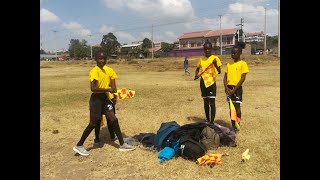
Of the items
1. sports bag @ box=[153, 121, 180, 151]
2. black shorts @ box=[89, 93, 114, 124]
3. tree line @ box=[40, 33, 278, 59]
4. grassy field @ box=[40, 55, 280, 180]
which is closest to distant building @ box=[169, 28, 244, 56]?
tree line @ box=[40, 33, 278, 59]

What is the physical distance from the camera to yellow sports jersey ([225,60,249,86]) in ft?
22.2

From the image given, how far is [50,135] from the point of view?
298 inches

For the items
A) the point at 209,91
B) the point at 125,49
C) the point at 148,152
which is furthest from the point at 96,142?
the point at 125,49

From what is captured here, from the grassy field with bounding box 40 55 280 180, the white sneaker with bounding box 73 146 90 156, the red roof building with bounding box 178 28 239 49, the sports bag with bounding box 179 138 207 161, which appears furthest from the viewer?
the red roof building with bounding box 178 28 239 49

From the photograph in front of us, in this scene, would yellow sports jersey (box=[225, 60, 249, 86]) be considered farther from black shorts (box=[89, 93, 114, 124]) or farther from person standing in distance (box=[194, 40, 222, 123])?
black shorts (box=[89, 93, 114, 124])

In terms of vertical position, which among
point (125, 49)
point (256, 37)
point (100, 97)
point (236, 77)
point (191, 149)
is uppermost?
point (256, 37)

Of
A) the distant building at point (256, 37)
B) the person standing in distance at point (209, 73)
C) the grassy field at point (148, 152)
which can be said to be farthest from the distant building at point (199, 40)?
the person standing in distance at point (209, 73)

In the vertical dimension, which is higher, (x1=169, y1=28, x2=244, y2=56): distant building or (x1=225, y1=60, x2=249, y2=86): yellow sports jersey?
(x1=169, y1=28, x2=244, y2=56): distant building

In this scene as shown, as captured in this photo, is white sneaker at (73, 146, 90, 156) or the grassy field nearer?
the grassy field

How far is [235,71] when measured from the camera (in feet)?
22.4

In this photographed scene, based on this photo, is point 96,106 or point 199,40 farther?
point 199,40

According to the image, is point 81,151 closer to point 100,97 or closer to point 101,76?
point 100,97

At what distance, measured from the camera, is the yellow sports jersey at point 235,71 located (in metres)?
6.75
